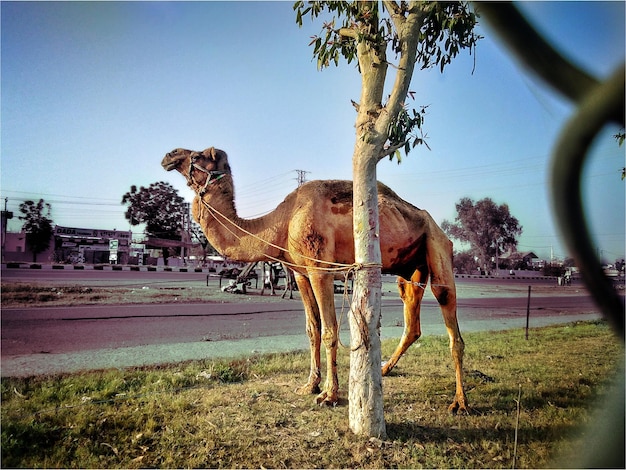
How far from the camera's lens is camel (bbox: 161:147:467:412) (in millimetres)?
4375

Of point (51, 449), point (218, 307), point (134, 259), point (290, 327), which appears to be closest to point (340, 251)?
point (51, 449)

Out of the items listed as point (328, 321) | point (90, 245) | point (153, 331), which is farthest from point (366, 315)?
point (90, 245)

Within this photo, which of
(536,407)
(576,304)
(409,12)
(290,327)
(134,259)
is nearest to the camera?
(409,12)

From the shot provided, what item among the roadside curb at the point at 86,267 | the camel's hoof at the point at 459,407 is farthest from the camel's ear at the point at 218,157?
the roadside curb at the point at 86,267

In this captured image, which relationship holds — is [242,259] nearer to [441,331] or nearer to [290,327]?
[290,327]

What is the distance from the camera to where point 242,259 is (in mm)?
4684

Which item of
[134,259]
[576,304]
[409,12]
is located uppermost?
[409,12]

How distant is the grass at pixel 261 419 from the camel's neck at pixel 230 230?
1.43 meters

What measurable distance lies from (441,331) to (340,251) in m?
6.56

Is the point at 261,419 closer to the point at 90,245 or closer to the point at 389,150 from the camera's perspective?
the point at 389,150

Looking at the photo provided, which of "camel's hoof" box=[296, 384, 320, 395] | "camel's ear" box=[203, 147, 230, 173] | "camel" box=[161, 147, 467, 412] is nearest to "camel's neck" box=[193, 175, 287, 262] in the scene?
"camel" box=[161, 147, 467, 412]

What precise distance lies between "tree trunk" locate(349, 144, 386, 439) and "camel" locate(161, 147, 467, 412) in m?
0.86

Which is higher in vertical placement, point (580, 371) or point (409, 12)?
point (409, 12)

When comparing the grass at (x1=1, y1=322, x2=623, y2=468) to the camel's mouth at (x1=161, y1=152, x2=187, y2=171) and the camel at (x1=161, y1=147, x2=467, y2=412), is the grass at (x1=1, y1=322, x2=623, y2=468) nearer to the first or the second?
the camel at (x1=161, y1=147, x2=467, y2=412)
